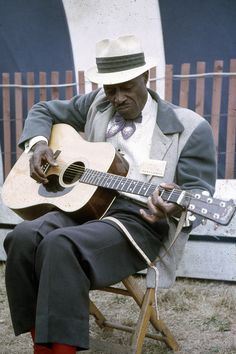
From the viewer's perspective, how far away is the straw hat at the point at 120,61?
3664 millimetres

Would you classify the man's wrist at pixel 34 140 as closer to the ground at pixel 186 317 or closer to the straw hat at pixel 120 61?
the straw hat at pixel 120 61

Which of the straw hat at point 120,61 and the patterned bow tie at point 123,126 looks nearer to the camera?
the straw hat at point 120,61

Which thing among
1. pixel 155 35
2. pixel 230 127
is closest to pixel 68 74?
pixel 155 35

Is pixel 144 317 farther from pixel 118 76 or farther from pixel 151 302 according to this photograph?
pixel 118 76

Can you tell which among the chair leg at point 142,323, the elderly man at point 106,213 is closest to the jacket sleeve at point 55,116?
→ the elderly man at point 106,213

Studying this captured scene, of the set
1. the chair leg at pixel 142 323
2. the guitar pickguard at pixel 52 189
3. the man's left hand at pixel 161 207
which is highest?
the man's left hand at pixel 161 207

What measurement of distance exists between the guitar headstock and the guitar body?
0.63m

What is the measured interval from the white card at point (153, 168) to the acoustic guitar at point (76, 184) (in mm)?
103

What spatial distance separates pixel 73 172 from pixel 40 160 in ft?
0.71

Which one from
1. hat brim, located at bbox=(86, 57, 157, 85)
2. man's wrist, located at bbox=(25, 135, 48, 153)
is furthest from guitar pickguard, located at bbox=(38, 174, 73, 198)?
hat brim, located at bbox=(86, 57, 157, 85)

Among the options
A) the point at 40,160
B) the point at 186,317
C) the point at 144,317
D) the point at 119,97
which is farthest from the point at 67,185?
the point at 186,317

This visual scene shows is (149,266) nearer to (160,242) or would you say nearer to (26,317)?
(160,242)

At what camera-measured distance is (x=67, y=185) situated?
379 centimetres

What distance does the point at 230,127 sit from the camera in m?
5.30
